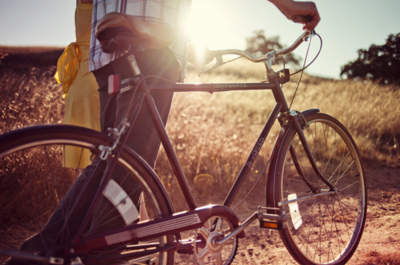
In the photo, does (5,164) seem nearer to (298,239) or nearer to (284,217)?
(284,217)

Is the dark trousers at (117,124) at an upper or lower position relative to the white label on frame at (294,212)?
upper

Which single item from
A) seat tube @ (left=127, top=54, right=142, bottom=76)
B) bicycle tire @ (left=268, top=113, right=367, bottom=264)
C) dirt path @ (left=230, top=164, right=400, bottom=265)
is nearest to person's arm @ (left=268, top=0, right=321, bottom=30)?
bicycle tire @ (left=268, top=113, right=367, bottom=264)

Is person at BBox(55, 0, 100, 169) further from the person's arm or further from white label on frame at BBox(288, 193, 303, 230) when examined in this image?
white label on frame at BBox(288, 193, 303, 230)

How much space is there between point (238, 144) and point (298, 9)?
3.26 m

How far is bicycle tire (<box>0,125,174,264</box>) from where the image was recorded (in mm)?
1217

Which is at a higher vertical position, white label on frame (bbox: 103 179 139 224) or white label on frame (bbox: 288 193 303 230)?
white label on frame (bbox: 103 179 139 224)

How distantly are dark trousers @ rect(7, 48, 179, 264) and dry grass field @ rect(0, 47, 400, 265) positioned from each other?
135cm

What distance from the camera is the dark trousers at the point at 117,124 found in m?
1.46

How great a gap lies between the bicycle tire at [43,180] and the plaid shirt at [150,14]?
521mm

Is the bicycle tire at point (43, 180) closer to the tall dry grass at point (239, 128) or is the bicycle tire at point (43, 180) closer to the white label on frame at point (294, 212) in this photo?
the white label on frame at point (294, 212)

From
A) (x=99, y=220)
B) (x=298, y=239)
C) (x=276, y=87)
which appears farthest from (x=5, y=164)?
(x=298, y=239)

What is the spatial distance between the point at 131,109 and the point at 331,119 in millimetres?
1557

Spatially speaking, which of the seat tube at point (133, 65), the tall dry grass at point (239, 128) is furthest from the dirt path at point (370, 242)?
the seat tube at point (133, 65)

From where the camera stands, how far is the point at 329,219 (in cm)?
321
